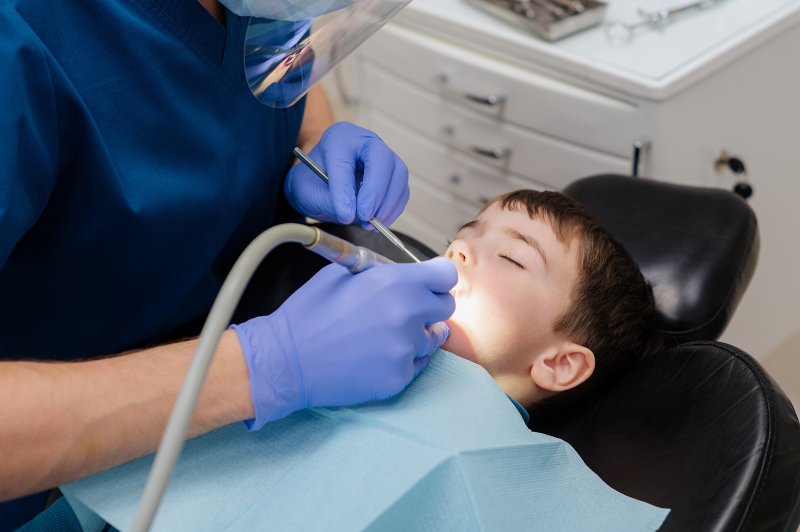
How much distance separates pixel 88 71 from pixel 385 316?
0.47m

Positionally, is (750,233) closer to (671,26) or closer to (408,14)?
(671,26)

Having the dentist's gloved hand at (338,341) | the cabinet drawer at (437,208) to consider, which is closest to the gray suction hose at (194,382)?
the dentist's gloved hand at (338,341)

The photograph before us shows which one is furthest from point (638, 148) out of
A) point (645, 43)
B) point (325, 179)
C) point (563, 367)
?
point (325, 179)

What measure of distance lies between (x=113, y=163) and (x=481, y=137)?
1.12 m

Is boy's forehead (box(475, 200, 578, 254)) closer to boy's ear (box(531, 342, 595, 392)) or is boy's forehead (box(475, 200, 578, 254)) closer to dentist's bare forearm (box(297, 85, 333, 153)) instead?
boy's ear (box(531, 342, 595, 392))

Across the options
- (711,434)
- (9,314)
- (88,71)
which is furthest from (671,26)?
(9,314)

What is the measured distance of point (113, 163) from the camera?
1017 mm

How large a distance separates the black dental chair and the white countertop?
25 centimetres

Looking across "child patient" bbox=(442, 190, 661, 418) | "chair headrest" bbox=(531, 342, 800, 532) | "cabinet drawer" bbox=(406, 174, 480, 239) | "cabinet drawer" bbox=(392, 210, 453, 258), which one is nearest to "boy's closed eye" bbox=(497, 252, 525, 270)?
"child patient" bbox=(442, 190, 661, 418)

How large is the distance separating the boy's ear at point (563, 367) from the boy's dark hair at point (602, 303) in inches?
1.1

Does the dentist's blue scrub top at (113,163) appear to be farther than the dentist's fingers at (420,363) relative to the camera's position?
No

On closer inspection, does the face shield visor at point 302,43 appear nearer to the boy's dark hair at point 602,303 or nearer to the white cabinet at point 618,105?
the boy's dark hair at point 602,303

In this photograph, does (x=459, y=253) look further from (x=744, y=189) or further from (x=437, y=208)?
(x=437, y=208)

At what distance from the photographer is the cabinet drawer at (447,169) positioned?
6.60 feet
